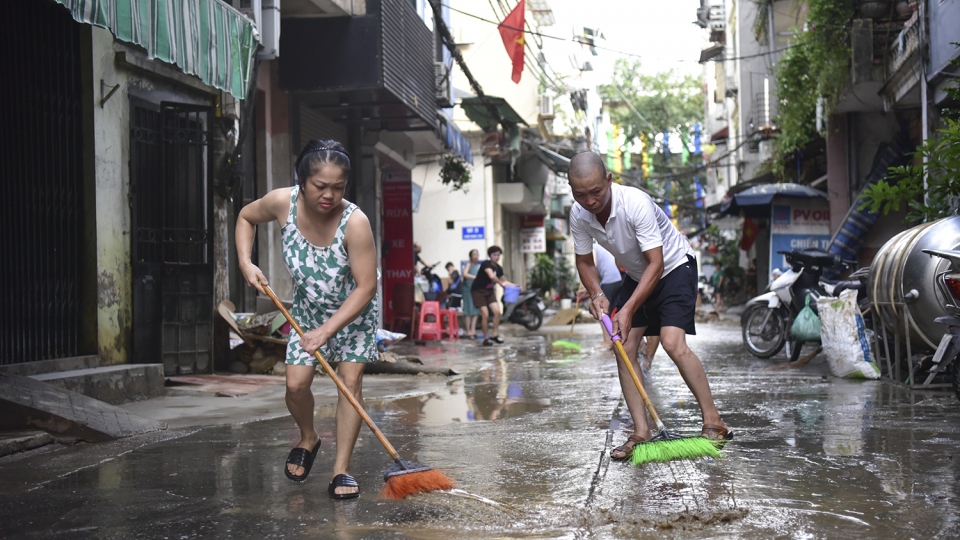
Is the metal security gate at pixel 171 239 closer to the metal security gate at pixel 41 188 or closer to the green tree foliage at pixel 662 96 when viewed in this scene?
the metal security gate at pixel 41 188

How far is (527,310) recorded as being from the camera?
819 inches

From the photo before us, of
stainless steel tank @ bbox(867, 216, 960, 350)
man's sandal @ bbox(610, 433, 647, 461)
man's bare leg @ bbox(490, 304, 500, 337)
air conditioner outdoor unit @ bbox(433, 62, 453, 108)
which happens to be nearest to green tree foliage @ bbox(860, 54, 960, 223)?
stainless steel tank @ bbox(867, 216, 960, 350)

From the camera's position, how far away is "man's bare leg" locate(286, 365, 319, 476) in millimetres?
4387

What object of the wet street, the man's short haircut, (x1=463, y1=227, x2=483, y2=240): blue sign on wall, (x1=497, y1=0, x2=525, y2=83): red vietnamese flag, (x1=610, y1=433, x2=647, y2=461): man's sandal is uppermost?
(x1=497, y1=0, x2=525, y2=83): red vietnamese flag

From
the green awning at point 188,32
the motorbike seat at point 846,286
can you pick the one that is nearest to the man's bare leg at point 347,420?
the green awning at point 188,32

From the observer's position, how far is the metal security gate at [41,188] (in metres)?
7.56

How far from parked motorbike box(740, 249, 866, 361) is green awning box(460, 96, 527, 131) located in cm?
948

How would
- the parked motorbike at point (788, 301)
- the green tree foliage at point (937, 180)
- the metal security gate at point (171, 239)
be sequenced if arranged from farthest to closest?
the parked motorbike at point (788, 301)
the metal security gate at point (171, 239)
the green tree foliage at point (937, 180)

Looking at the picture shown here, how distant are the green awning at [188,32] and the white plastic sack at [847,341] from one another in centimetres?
566

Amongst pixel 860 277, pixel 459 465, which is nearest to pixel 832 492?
pixel 459 465

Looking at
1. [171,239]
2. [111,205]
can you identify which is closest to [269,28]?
[171,239]

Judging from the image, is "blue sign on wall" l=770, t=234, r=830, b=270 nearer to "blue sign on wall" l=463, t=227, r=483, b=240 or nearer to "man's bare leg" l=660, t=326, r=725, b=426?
"blue sign on wall" l=463, t=227, r=483, b=240

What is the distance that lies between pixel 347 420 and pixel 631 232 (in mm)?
1846

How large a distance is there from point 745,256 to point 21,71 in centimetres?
2619
